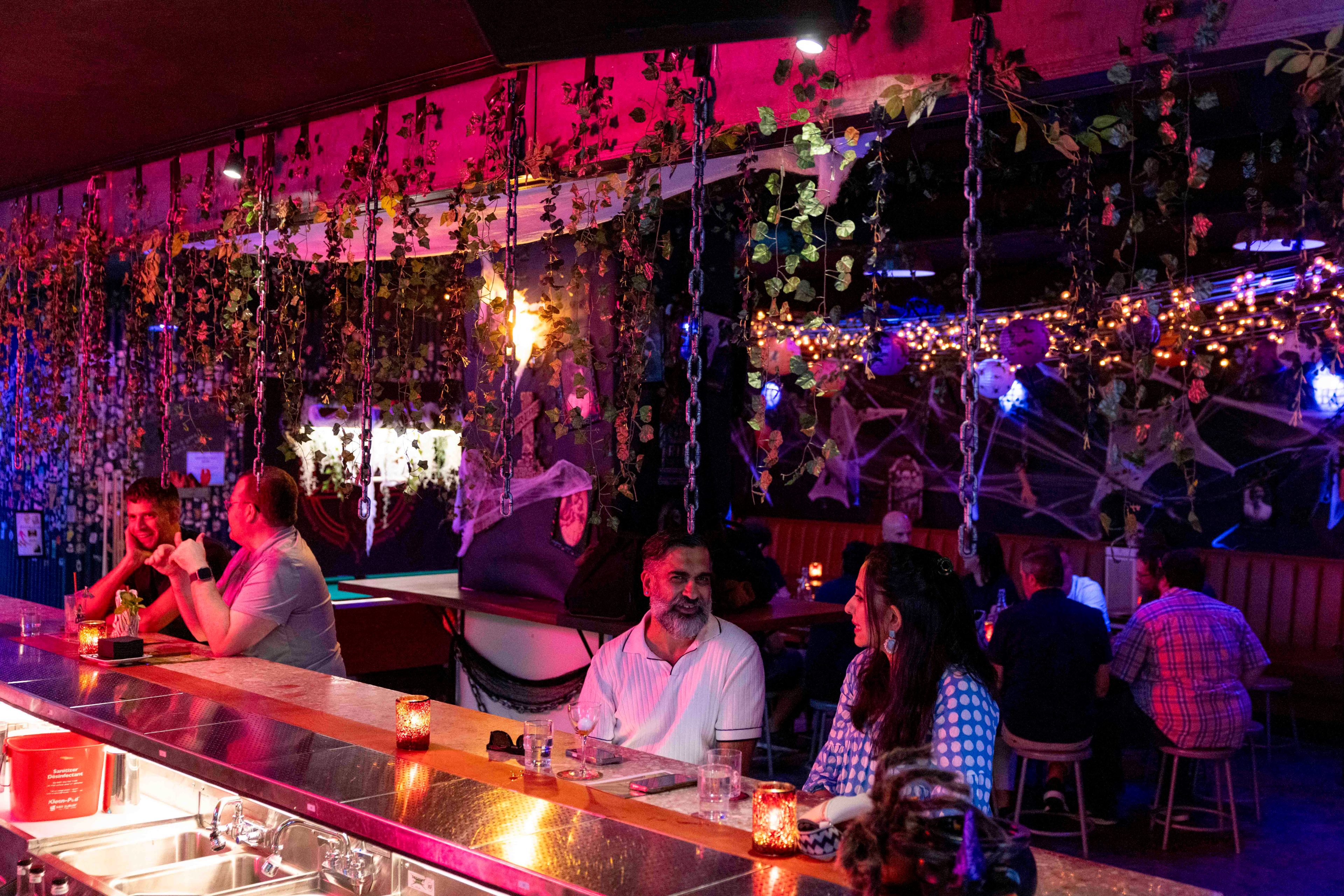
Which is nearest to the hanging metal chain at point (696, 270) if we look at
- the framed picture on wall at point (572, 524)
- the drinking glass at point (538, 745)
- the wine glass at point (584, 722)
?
the wine glass at point (584, 722)

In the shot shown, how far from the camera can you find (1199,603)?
5.21 metres

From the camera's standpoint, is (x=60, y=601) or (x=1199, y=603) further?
(x=60, y=601)

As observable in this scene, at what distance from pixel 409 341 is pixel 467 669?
194 centimetres

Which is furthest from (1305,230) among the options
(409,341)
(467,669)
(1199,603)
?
(467,669)

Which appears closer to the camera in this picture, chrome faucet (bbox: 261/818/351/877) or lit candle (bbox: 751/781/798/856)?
lit candle (bbox: 751/781/798/856)

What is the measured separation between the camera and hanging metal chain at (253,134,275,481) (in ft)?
16.7

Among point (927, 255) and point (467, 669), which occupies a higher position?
point (927, 255)

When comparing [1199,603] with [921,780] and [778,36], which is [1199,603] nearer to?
[778,36]

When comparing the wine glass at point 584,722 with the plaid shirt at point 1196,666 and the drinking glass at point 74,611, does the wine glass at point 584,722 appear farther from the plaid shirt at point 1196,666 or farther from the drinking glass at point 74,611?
the plaid shirt at point 1196,666

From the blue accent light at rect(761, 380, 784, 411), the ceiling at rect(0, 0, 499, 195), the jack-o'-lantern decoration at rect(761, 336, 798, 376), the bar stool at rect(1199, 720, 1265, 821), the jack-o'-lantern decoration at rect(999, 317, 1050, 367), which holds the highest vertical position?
the ceiling at rect(0, 0, 499, 195)

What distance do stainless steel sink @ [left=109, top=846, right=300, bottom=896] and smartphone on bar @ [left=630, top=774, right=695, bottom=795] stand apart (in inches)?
30.8

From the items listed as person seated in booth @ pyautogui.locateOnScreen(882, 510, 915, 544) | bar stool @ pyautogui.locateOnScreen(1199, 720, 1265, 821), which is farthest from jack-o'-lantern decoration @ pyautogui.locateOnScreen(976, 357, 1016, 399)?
bar stool @ pyautogui.locateOnScreen(1199, 720, 1265, 821)

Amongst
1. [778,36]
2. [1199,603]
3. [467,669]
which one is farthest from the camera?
[467,669]

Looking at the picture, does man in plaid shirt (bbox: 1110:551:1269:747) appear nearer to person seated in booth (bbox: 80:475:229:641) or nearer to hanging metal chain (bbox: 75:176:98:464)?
person seated in booth (bbox: 80:475:229:641)
